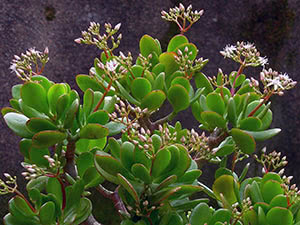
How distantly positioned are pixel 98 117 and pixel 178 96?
157 millimetres

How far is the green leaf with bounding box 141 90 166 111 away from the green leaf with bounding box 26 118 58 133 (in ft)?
0.55

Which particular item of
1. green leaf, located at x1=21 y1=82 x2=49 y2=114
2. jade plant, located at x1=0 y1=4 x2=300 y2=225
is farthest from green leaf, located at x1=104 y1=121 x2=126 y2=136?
green leaf, located at x1=21 y1=82 x2=49 y2=114

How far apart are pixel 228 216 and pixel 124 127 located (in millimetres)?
246

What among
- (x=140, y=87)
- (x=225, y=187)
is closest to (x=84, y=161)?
(x=140, y=87)

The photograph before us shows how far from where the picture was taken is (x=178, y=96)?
0.75 m

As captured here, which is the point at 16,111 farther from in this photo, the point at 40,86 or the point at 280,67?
the point at 280,67

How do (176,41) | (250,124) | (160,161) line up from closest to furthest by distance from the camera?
1. (160,161)
2. (250,124)
3. (176,41)

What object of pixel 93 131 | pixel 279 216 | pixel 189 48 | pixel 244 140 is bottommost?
pixel 279 216

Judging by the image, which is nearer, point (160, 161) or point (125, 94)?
point (160, 161)

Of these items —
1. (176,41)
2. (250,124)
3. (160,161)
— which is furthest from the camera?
(176,41)

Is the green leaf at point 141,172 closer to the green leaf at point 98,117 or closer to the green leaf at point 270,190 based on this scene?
the green leaf at point 98,117

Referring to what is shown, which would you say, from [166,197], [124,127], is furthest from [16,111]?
[166,197]

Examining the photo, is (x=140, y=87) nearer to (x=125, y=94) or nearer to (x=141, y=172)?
(x=125, y=94)

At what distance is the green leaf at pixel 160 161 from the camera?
63 cm
